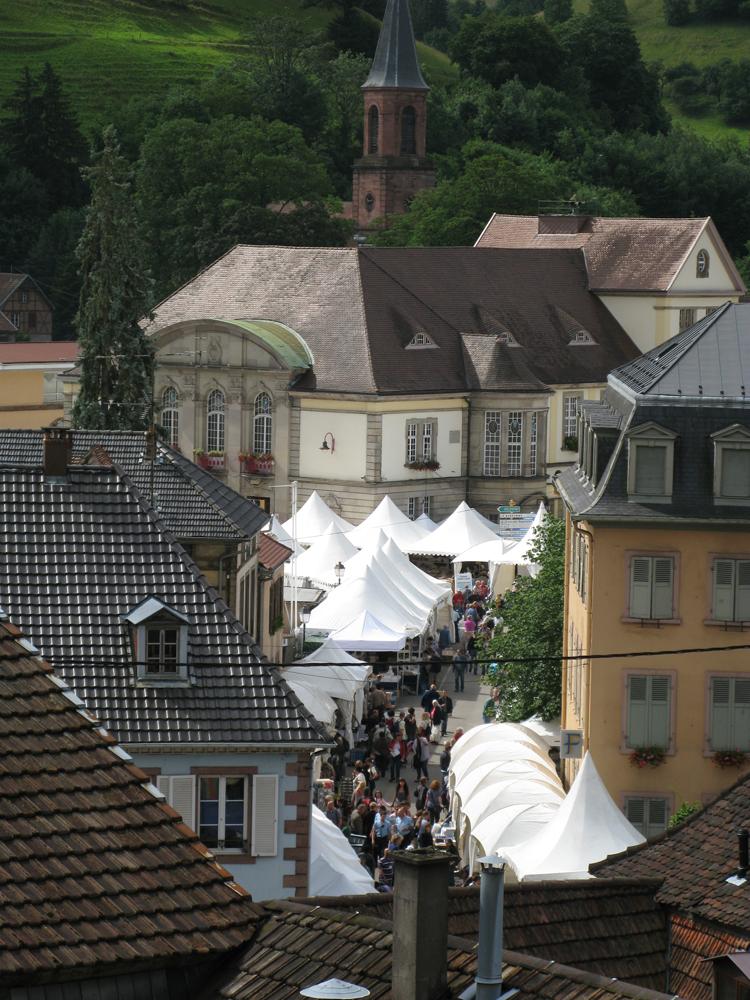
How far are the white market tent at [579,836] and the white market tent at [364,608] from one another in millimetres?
17924

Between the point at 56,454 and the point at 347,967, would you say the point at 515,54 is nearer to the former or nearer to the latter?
the point at 56,454

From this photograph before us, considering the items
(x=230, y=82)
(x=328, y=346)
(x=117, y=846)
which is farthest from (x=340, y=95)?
(x=117, y=846)

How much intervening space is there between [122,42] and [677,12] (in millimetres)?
47018

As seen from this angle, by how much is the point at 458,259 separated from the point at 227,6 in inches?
4014

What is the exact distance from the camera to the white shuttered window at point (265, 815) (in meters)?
27.5

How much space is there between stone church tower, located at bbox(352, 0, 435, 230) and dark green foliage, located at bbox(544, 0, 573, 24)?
2151 inches

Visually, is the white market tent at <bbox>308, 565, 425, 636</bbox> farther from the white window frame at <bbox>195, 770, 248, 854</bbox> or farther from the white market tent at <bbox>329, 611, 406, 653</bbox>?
the white window frame at <bbox>195, 770, 248, 854</bbox>

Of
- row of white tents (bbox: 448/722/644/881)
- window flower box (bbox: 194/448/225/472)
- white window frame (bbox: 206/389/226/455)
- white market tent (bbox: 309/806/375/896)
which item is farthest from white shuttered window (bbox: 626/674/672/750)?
white window frame (bbox: 206/389/226/455)

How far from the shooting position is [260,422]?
7875cm

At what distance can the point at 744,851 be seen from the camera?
65.3ft

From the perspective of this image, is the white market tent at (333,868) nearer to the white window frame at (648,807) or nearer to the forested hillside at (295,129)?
the white window frame at (648,807)

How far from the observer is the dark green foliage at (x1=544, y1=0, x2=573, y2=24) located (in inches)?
7062

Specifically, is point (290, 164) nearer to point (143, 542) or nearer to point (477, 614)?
point (477, 614)

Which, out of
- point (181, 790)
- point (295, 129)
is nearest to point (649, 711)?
point (181, 790)
